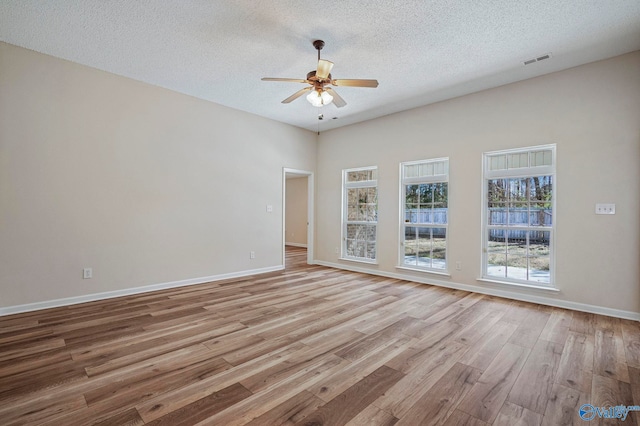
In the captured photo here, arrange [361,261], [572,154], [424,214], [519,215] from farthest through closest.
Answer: [361,261] → [424,214] → [519,215] → [572,154]

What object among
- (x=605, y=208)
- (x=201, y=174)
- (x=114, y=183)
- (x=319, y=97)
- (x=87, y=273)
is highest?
(x=319, y=97)

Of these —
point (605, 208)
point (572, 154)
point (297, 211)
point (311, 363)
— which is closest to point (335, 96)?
point (311, 363)

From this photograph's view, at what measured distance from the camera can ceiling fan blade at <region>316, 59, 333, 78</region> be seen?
3002 millimetres

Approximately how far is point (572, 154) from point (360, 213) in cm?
361

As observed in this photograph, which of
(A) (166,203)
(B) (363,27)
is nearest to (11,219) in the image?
(A) (166,203)

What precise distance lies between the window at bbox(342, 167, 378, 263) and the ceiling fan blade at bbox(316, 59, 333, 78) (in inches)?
125

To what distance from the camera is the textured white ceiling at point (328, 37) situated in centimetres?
277

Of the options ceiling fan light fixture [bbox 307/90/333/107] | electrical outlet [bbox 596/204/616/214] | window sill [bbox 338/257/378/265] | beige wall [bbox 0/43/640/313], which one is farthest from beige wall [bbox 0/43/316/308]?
electrical outlet [bbox 596/204/616/214]

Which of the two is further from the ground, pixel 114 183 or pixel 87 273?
pixel 114 183

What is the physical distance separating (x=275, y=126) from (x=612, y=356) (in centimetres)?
591

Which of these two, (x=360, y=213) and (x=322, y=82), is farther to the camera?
(x=360, y=213)

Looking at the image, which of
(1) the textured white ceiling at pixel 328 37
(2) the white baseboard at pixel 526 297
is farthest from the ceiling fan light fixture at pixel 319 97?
(2) the white baseboard at pixel 526 297

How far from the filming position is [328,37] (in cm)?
321

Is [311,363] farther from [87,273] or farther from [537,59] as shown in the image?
[537,59]
